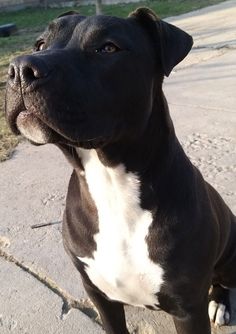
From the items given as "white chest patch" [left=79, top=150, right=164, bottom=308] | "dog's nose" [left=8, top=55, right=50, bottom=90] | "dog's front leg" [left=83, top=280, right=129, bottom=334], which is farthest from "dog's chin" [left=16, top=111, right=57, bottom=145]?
"dog's front leg" [left=83, top=280, right=129, bottom=334]

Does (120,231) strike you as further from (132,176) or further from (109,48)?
(109,48)

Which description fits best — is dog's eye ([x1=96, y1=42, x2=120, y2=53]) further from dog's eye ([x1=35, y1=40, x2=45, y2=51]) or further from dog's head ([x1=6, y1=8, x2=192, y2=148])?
dog's eye ([x1=35, y1=40, x2=45, y2=51])

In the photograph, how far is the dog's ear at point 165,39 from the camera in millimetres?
1939

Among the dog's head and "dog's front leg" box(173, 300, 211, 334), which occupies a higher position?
the dog's head

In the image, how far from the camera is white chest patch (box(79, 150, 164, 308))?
1.98m

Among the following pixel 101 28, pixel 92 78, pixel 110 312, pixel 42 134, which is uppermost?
pixel 101 28

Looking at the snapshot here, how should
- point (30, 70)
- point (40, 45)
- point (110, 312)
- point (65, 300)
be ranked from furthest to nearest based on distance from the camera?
point (65, 300) < point (110, 312) < point (40, 45) < point (30, 70)

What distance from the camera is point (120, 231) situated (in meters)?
2.01

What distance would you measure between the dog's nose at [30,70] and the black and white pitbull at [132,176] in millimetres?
105

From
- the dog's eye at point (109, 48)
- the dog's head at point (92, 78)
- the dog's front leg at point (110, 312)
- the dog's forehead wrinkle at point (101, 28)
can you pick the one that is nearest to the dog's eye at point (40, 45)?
the dog's head at point (92, 78)

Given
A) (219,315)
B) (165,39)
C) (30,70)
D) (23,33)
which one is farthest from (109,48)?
(23,33)

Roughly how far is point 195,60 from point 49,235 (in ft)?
14.5

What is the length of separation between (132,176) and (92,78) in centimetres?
45

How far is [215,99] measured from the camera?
5262 millimetres
